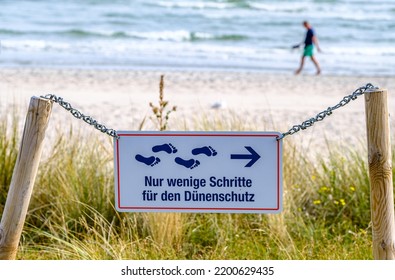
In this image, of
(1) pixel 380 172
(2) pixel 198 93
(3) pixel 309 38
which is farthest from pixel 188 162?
(3) pixel 309 38

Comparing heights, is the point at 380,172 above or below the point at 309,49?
below

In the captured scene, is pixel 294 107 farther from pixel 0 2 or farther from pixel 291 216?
pixel 0 2

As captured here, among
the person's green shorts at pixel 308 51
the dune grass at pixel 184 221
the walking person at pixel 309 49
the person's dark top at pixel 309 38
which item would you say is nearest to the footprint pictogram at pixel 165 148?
the dune grass at pixel 184 221

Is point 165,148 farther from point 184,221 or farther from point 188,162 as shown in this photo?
point 184,221

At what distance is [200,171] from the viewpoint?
3.25 meters

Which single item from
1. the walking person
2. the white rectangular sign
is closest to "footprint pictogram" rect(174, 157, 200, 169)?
the white rectangular sign

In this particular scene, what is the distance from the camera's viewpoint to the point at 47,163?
539 centimetres

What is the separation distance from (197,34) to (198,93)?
12.5m

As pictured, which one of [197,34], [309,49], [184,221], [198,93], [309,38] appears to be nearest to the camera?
[184,221]

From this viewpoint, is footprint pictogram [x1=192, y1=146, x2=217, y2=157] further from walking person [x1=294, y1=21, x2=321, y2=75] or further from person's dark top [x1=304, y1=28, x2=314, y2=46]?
person's dark top [x1=304, y1=28, x2=314, y2=46]

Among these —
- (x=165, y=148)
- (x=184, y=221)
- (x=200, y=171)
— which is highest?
(x=165, y=148)

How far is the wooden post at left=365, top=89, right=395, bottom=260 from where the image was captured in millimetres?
3184

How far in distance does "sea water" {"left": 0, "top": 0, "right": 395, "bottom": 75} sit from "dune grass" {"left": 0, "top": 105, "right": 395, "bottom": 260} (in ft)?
46.6

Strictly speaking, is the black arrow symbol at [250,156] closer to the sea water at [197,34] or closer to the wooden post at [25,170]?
the wooden post at [25,170]
